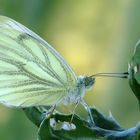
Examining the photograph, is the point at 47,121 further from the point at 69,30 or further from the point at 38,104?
the point at 69,30

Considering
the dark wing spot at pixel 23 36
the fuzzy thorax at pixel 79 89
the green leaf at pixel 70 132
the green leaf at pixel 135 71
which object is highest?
the green leaf at pixel 135 71

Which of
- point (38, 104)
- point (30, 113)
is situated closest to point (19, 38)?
point (38, 104)

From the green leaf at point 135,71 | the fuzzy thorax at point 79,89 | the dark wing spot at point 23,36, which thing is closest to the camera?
the green leaf at point 135,71

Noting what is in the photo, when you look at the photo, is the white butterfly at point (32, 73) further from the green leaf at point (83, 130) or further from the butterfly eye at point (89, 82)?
the green leaf at point (83, 130)

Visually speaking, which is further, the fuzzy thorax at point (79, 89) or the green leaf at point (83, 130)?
the fuzzy thorax at point (79, 89)

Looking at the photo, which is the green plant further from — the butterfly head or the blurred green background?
the blurred green background

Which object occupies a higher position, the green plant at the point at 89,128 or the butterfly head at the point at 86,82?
the green plant at the point at 89,128

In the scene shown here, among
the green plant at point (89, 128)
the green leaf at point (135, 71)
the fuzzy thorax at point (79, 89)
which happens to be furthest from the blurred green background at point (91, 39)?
the green leaf at point (135, 71)

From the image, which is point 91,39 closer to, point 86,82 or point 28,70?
point 28,70
